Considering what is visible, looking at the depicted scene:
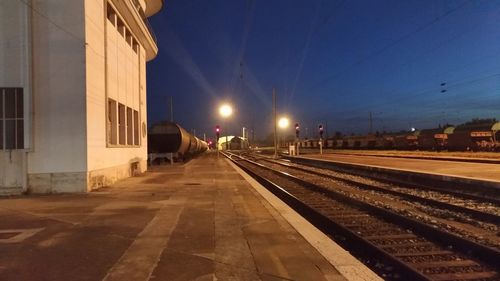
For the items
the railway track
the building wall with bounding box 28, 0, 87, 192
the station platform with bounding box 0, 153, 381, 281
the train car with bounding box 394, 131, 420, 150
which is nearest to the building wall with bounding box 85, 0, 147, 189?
the building wall with bounding box 28, 0, 87, 192

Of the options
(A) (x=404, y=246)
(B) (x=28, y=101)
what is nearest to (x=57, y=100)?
(B) (x=28, y=101)

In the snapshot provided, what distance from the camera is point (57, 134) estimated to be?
15953 mm

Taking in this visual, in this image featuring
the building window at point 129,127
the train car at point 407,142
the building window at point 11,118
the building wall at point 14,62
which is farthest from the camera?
the train car at point 407,142

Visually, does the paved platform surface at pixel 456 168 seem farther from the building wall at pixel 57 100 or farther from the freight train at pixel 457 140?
the freight train at pixel 457 140

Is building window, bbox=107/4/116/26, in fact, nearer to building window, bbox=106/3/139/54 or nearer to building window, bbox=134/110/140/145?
building window, bbox=106/3/139/54

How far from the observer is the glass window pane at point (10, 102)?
15609 mm

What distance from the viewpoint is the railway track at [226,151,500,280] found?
7141 mm

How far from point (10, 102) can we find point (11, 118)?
0.50 m

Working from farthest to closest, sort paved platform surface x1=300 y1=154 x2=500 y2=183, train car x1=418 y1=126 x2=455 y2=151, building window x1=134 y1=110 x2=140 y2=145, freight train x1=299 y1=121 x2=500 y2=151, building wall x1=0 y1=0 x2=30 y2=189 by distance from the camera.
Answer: train car x1=418 y1=126 x2=455 y2=151
freight train x1=299 y1=121 x2=500 y2=151
building window x1=134 y1=110 x2=140 y2=145
paved platform surface x1=300 y1=154 x2=500 y2=183
building wall x1=0 y1=0 x2=30 y2=189

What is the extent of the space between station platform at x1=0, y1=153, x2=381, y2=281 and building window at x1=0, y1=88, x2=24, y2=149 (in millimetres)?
2293

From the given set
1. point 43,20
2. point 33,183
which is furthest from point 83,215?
point 43,20

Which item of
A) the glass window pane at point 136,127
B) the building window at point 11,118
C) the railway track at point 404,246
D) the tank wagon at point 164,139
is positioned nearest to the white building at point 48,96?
the building window at point 11,118

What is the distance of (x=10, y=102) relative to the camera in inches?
617

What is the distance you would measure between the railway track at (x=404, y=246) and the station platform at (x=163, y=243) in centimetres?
62
